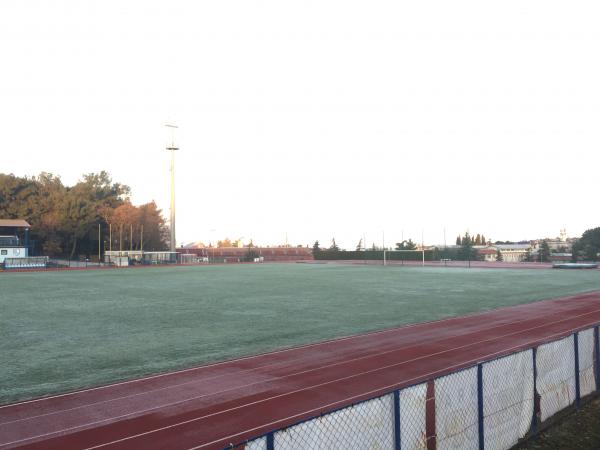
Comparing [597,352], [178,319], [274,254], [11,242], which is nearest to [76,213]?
[11,242]

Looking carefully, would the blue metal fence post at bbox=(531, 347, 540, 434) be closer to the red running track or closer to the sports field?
the red running track

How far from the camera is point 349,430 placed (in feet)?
18.3

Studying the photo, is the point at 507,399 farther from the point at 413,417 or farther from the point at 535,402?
the point at 413,417

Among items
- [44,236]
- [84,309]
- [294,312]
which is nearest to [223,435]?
[294,312]

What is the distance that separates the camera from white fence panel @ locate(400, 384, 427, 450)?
614cm

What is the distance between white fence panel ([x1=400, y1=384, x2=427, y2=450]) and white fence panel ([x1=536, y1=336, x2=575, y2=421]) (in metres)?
3.22

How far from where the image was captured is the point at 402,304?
25.4 metres

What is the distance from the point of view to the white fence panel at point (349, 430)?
5.00 m

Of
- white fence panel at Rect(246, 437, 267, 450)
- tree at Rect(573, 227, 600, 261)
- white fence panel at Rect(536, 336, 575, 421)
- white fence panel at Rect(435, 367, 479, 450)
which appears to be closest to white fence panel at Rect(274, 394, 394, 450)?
white fence panel at Rect(246, 437, 267, 450)

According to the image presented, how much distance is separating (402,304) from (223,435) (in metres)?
18.5

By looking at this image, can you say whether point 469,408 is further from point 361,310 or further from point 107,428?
point 361,310

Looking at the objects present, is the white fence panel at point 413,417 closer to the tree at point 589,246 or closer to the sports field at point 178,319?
the sports field at point 178,319

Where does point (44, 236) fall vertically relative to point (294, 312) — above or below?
above

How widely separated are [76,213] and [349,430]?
88.1 m
